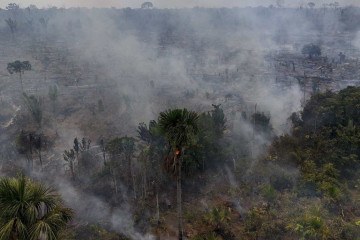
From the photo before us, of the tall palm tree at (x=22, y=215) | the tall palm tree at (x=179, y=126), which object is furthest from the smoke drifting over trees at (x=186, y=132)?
the tall palm tree at (x=22, y=215)

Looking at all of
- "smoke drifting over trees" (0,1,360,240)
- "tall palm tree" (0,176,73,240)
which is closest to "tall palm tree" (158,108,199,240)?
"smoke drifting over trees" (0,1,360,240)

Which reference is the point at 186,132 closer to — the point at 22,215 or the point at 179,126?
the point at 179,126

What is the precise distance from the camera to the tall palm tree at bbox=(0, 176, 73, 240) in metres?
8.70

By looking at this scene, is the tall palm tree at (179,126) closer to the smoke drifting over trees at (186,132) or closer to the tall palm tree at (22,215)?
the smoke drifting over trees at (186,132)

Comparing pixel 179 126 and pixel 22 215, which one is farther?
pixel 179 126

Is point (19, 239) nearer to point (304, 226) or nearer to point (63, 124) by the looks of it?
point (304, 226)

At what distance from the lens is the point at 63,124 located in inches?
1596

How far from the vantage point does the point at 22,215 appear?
29.2ft

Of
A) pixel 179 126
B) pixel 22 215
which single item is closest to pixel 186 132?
pixel 179 126

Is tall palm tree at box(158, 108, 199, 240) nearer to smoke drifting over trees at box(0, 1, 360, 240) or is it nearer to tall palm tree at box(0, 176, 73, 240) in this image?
smoke drifting over trees at box(0, 1, 360, 240)

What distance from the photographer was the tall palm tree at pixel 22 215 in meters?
8.70

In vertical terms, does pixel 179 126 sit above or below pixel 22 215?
below

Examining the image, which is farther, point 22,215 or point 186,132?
point 186,132

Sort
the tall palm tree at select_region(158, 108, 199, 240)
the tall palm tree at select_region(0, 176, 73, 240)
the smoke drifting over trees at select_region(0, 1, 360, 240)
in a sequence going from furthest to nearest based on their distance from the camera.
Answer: the smoke drifting over trees at select_region(0, 1, 360, 240) < the tall palm tree at select_region(158, 108, 199, 240) < the tall palm tree at select_region(0, 176, 73, 240)
